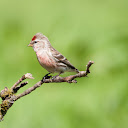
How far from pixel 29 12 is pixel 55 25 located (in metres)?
1.38

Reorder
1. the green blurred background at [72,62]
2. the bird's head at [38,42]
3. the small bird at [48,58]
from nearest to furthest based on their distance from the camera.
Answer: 1. the bird's head at [38,42]
2. the small bird at [48,58]
3. the green blurred background at [72,62]

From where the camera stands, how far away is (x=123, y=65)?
20.9 feet

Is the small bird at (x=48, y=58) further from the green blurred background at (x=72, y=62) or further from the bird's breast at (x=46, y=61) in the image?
the green blurred background at (x=72, y=62)

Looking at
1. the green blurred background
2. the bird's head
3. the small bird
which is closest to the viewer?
the bird's head

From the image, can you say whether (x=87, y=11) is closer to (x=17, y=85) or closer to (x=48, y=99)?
(x=48, y=99)

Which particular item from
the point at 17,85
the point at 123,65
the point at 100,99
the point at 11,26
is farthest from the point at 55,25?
the point at 17,85

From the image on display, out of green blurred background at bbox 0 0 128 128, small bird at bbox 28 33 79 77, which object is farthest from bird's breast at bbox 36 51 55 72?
green blurred background at bbox 0 0 128 128

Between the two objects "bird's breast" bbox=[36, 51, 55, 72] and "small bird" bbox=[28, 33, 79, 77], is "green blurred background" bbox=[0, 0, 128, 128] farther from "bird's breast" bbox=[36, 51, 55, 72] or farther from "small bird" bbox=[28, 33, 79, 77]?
"bird's breast" bbox=[36, 51, 55, 72]

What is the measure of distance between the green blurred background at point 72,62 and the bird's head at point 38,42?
1.65 m

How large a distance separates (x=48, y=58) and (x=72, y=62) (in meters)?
2.71

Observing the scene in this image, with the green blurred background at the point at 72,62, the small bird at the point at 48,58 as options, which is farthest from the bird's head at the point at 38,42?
the green blurred background at the point at 72,62

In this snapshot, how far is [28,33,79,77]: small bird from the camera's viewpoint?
3.35 meters

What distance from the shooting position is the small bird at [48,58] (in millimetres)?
3346

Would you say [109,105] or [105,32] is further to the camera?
[105,32]
